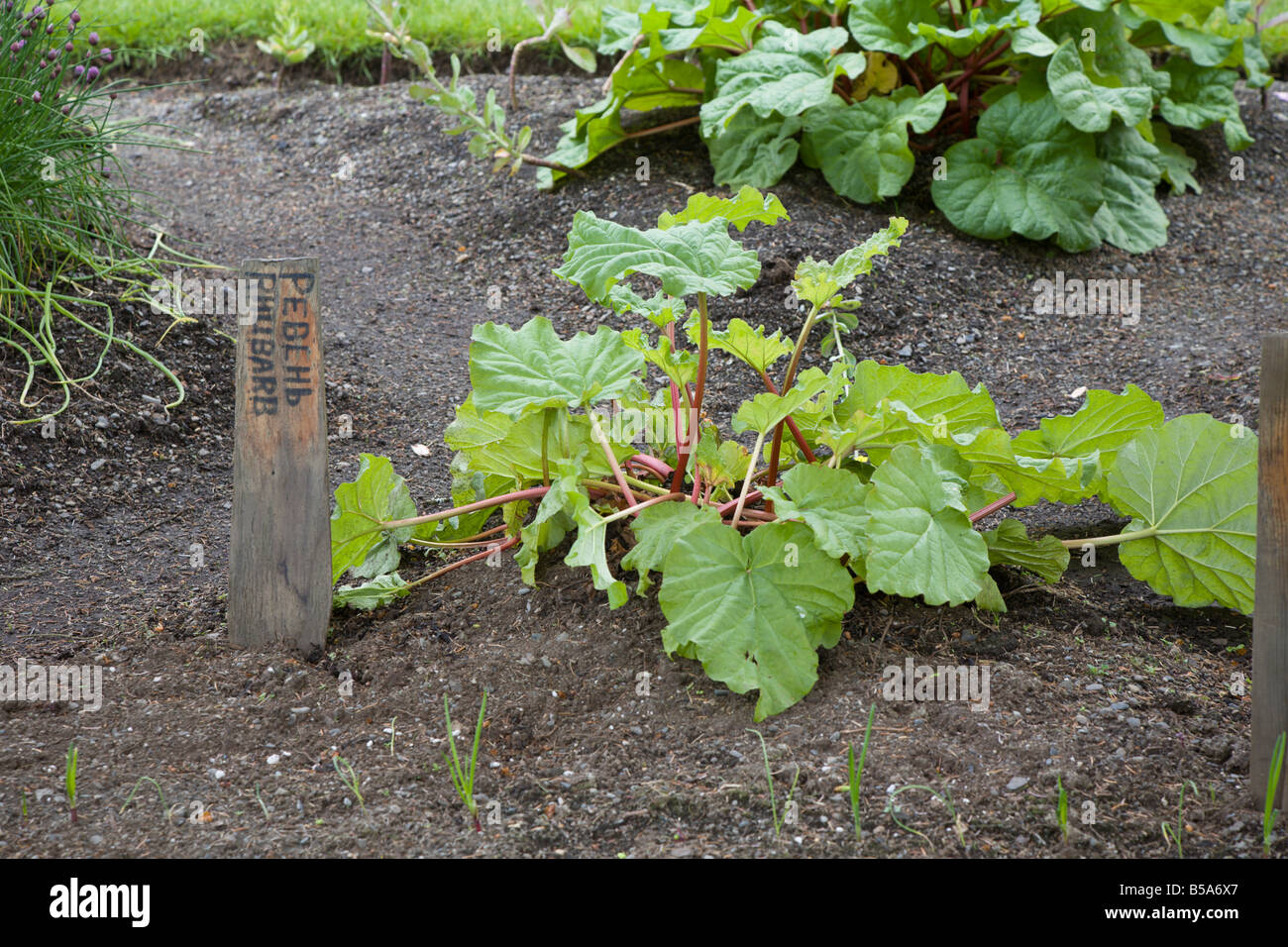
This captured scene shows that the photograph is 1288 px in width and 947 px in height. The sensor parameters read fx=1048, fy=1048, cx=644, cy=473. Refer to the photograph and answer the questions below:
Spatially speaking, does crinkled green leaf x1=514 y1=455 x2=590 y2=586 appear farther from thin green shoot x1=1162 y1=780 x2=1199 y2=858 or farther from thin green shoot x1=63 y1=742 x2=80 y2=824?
thin green shoot x1=1162 y1=780 x2=1199 y2=858

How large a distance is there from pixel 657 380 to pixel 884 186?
1.08 meters

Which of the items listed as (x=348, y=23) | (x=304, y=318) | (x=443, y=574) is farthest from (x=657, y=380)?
(x=348, y=23)

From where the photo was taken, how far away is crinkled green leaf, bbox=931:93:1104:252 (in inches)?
140

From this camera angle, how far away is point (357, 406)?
122 inches

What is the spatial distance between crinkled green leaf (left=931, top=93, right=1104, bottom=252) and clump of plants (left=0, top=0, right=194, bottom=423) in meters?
2.62

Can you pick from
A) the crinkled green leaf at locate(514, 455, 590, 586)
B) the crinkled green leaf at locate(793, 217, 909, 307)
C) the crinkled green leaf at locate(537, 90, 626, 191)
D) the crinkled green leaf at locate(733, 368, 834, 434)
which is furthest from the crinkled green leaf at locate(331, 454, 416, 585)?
the crinkled green leaf at locate(537, 90, 626, 191)

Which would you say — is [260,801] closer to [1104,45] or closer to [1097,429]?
[1097,429]

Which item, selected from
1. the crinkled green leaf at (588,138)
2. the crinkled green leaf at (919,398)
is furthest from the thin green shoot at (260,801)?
the crinkled green leaf at (588,138)

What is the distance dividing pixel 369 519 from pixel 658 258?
791 mm

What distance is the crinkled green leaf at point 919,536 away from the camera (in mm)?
1674

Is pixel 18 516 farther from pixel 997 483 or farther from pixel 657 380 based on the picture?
pixel 997 483

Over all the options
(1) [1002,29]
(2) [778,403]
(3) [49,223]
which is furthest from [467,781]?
(1) [1002,29]

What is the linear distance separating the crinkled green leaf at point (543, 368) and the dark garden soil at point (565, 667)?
394 mm

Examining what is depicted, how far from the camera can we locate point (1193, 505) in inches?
74.2
